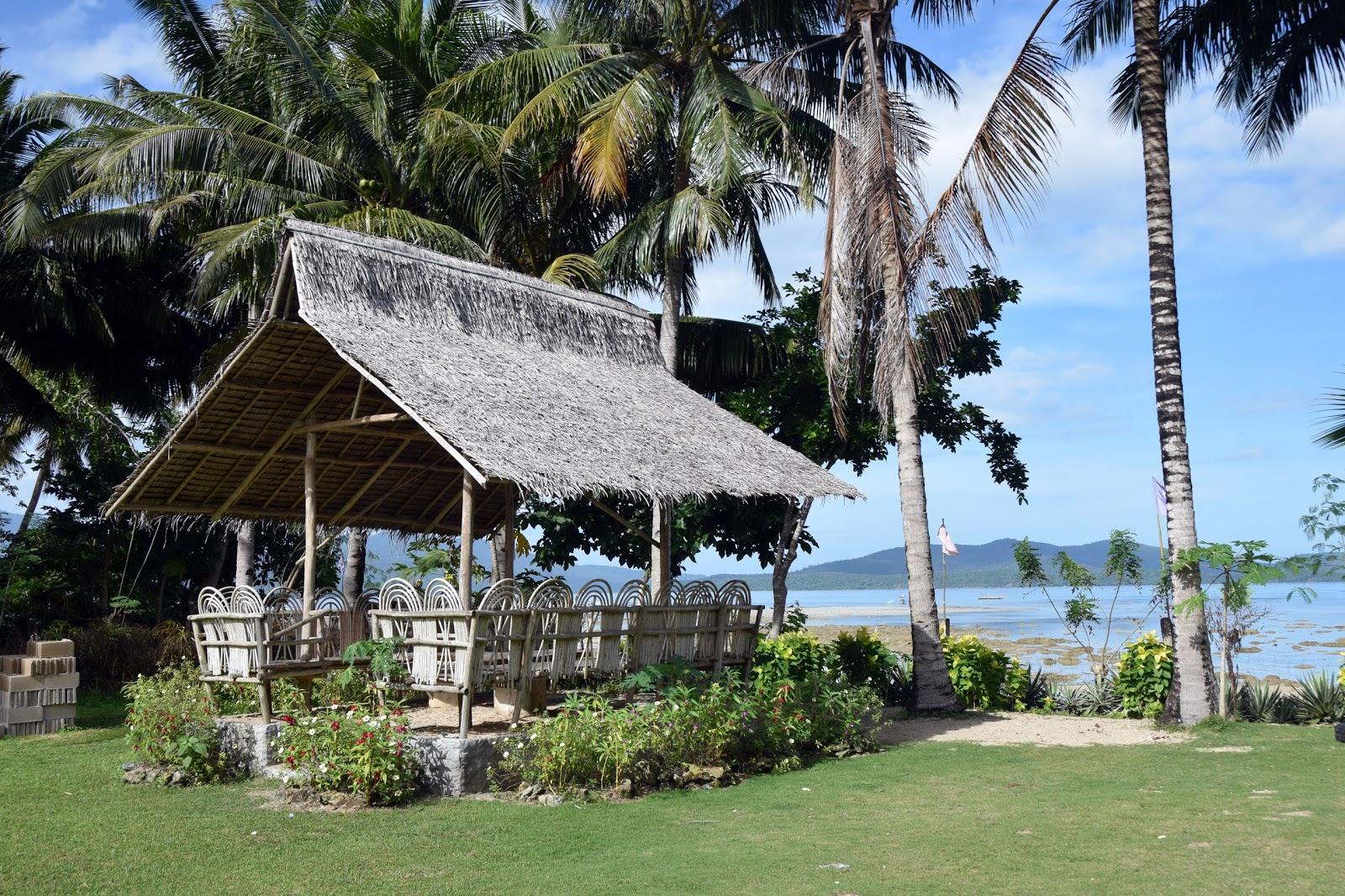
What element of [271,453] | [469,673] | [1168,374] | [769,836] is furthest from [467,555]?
[1168,374]

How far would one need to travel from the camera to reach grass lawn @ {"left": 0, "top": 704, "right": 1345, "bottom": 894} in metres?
6.48

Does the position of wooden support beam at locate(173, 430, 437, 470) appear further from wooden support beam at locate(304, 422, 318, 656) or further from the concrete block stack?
the concrete block stack

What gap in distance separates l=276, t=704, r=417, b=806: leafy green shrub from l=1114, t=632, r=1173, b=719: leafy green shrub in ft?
27.1

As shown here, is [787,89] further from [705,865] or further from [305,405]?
[705,865]

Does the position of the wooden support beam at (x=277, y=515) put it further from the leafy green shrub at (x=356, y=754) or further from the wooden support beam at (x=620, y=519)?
the leafy green shrub at (x=356, y=754)

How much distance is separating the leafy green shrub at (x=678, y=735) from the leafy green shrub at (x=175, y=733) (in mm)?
2505

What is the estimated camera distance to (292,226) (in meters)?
10.8

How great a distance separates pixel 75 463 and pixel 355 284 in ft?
48.8

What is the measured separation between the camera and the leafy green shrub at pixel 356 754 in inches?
338

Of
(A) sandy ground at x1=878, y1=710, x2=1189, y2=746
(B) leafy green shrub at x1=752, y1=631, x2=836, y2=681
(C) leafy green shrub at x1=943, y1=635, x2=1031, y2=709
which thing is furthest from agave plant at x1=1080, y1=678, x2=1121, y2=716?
(B) leafy green shrub at x1=752, y1=631, x2=836, y2=681

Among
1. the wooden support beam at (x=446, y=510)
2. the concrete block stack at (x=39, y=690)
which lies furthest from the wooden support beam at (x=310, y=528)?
the concrete block stack at (x=39, y=690)

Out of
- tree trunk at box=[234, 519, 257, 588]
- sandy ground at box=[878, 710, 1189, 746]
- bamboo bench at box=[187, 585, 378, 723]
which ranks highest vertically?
tree trunk at box=[234, 519, 257, 588]

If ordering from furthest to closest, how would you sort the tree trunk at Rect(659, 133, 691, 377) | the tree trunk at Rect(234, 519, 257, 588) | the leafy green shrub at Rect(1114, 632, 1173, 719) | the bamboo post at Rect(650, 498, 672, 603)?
the tree trunk at Rect(234, 519, 257, 588) < the tree trunk at Rect(659, 133, 691, 377) < the leafy green shrub at Rect(1114, 632, 1173, 719) < the bamboo post at Rect(650, 498, 672, 603)

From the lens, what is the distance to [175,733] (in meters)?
9.86
